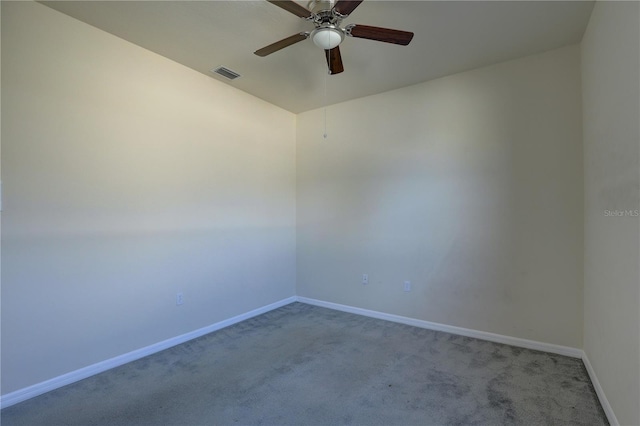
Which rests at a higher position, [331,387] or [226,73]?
[226,73]

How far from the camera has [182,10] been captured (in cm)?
222

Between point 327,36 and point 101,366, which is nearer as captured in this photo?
point 327,36

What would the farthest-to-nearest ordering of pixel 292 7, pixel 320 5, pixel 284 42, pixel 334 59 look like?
1. pixel 334 59
2. pixel 284 42
3. pixel 320 5
4. pixel 292 7

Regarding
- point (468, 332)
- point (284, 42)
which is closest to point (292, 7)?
point (284, 42)

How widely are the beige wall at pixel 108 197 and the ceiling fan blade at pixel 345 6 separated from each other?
1.87 m

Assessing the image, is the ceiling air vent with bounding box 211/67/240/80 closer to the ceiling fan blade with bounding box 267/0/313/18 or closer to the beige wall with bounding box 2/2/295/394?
the beige wall with bounding box 2/2/295/394

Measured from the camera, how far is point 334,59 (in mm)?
2328

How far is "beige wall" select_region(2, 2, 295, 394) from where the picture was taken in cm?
208

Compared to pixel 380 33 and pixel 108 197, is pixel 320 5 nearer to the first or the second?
pixel 380 33

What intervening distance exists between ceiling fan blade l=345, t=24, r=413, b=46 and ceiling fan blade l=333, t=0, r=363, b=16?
0.35 ft

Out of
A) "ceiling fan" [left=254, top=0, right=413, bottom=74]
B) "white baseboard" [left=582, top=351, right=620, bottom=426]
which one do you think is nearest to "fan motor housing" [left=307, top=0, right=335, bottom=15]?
"ceiling fan" [left=254, top=0, right=413, bottom=74]

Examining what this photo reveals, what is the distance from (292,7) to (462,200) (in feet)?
7.76

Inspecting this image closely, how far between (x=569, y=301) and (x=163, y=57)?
4.22m

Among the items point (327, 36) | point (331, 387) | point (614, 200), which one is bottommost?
point (331, 387)
